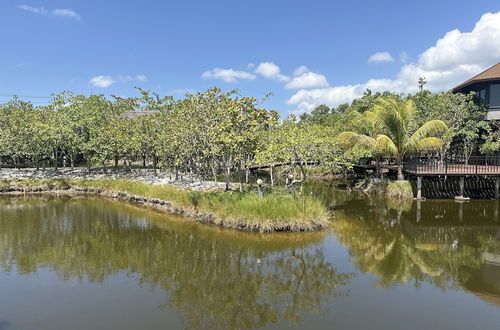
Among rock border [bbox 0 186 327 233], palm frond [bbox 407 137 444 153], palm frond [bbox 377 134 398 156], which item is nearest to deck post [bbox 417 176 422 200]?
palm frond [bbox 407 137 444 153]

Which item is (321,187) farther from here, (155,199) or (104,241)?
(104,241)

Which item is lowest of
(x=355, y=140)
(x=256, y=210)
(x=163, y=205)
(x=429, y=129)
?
(x=163, y=205)

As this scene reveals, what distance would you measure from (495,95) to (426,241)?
20.2m

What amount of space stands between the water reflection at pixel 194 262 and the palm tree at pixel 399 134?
14.2 m

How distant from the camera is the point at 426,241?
15.1 m

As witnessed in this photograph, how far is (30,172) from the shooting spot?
34.1 metres

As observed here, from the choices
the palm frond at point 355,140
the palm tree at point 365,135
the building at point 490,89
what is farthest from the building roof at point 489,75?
the palm frond at point 355,140

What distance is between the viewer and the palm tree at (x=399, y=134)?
84.8 ft

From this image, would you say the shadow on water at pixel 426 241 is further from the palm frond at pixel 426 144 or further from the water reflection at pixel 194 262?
the palm frond at pixel 426 144

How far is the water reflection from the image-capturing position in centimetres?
914

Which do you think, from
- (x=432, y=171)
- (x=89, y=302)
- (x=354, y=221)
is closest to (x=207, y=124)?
(x=354, y=221)

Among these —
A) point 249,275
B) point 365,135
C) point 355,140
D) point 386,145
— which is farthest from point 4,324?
point 365,135

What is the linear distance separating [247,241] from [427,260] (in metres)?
6.98

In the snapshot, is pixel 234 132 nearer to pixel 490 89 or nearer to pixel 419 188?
pixel 419 188
